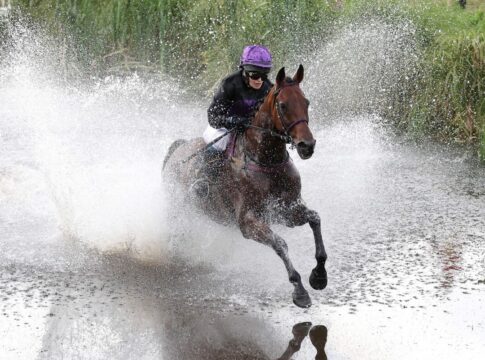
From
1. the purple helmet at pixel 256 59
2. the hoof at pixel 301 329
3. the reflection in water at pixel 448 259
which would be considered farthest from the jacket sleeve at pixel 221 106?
the reflection in water at pixel 448 259

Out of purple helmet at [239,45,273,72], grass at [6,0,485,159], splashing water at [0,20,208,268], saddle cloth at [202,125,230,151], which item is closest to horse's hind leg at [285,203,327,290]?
saddle cloth at [202,125,230,151]

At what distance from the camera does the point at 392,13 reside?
642 inches

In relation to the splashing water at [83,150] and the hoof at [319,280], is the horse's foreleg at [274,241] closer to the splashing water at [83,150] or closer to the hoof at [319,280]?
the hoof at [319,280]

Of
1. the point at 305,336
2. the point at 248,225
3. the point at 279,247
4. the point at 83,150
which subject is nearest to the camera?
the point at 305,336

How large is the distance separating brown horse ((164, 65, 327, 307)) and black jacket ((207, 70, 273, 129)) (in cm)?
26

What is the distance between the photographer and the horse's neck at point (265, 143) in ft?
23.8

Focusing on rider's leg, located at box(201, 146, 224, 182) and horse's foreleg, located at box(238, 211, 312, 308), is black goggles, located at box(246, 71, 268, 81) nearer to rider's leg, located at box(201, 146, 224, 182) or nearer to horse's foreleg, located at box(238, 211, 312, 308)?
rider's leg, located at box(201, 146, 224, 182)

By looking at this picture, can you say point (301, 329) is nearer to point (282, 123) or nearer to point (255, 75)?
point (282, 123)

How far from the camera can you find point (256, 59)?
746cm

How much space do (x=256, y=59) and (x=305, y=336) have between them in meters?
2.50

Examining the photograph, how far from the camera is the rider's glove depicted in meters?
7.64

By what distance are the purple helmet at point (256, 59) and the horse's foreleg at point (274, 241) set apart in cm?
132

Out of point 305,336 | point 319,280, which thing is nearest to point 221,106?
point 319,280

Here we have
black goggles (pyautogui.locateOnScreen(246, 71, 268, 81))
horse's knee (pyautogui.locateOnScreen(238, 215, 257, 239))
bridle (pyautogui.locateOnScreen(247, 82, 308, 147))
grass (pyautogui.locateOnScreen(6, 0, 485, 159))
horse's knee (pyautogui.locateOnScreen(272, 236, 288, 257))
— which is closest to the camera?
bridle (pyautogui.locateOnScreen(247, 82, 308, 147))
